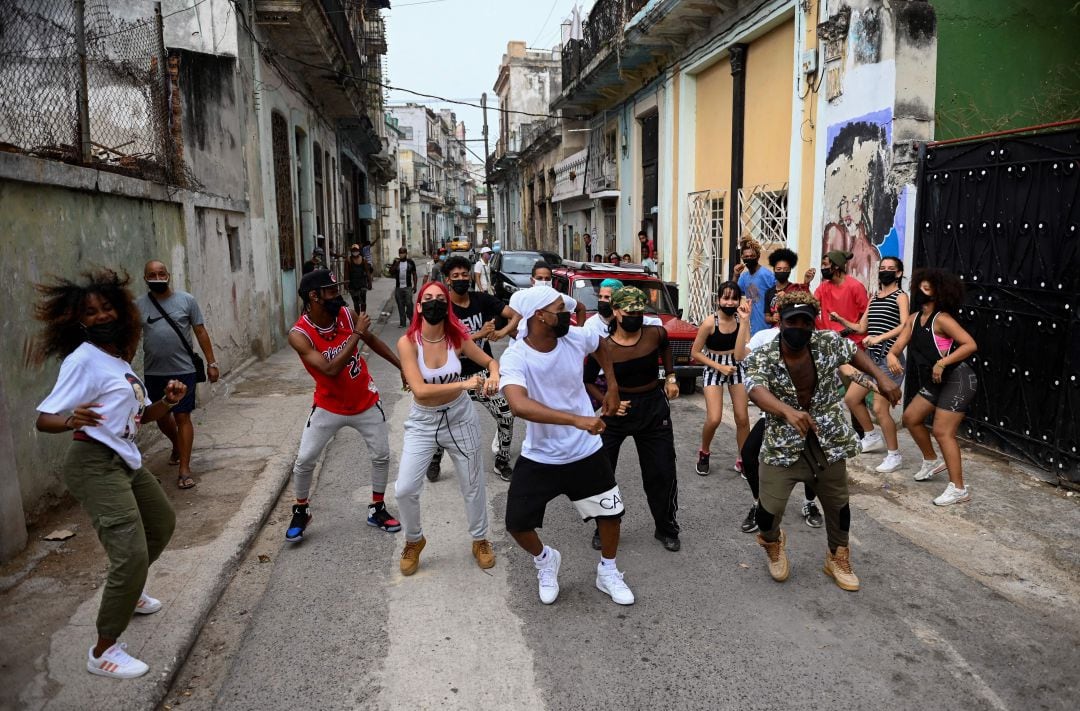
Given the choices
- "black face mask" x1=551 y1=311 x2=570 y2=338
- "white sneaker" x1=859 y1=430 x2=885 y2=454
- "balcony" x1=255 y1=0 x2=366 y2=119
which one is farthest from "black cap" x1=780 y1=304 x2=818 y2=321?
"balcony" x1=255 y1=0 x2=366 y2=119

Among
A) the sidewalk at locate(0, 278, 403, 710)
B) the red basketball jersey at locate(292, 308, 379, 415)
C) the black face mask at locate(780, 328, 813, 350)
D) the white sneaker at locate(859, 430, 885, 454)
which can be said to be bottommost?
the sidewalk at locate(0, 278, 403, 710)

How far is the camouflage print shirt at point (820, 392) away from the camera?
4.09 metres

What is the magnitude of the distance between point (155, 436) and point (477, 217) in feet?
335

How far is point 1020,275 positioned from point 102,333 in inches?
265

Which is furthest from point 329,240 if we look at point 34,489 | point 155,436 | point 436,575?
point 436,575

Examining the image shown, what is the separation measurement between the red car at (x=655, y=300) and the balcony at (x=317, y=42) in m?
6.12

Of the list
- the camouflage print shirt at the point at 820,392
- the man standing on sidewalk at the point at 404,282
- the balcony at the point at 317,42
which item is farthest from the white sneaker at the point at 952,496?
the man standing on sidewalk at the point at 404,282

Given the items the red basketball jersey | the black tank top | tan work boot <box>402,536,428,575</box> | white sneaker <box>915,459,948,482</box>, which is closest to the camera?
tan work boot <box>402,536,428,575</box>

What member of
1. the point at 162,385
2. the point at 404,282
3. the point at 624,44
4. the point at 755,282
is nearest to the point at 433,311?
the point at 162,385

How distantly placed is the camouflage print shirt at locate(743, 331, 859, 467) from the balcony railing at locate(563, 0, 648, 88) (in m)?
12.9

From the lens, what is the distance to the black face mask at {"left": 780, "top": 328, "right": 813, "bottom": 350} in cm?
400

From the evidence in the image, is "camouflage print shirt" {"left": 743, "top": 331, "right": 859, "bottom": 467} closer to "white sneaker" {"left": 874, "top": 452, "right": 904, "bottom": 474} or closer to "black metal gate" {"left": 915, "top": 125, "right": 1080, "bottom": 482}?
"white sneaker" {"left": 874, "top": 452, "right": 904, "bottom": 474}

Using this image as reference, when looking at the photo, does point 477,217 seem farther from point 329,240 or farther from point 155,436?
point 155,436

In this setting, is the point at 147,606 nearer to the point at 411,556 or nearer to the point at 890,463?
the point at 411,556
